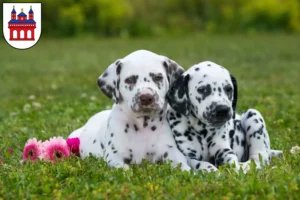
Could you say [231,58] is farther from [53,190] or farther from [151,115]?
[53,190]

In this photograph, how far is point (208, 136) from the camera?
18.8 ft

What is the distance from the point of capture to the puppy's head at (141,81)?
5.37 meters

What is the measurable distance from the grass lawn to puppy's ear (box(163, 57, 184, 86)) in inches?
36.0

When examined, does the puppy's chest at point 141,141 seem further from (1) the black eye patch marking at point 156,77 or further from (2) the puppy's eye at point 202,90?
(2) the puppy's eye at point 202,90

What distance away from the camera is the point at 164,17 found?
30656 mm

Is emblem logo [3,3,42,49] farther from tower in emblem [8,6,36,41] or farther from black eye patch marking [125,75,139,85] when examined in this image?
black eye patch marking [125,75,139,85]

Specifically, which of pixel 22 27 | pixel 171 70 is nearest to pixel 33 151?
pixel 171 70

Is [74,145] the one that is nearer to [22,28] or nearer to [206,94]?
[206,94]

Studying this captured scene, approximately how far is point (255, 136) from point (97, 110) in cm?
354

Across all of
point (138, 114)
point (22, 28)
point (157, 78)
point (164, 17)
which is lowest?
point (164, 17)

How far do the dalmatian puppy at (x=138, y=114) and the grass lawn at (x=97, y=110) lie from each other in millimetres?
226

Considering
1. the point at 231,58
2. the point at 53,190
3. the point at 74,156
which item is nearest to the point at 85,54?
the point at 231,58

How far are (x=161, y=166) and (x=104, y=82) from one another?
105 cm

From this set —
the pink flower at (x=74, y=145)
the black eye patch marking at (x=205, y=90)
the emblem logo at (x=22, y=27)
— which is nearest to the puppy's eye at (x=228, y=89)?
the black eye patch marking at (x=205, y=90)
